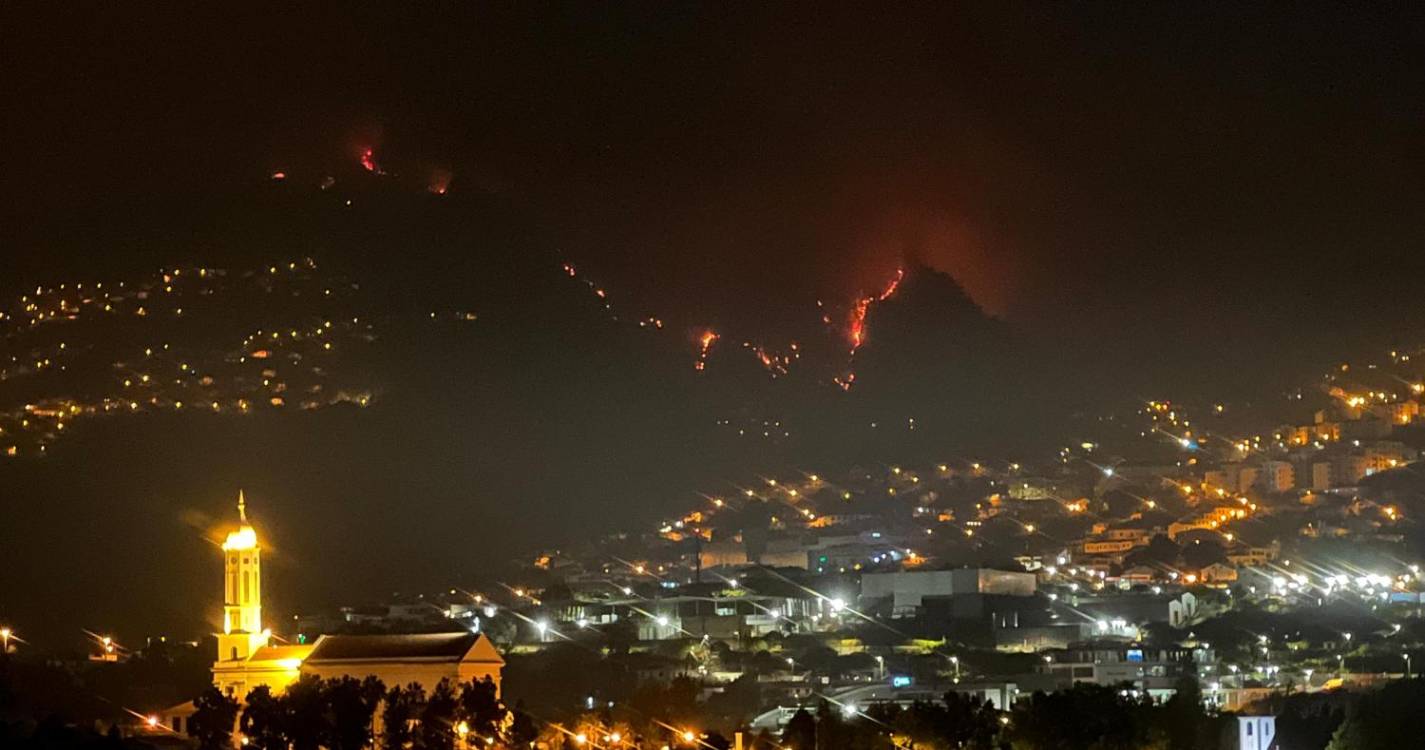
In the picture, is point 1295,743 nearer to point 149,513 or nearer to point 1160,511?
point 149,513

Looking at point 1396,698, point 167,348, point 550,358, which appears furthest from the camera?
point 550,358

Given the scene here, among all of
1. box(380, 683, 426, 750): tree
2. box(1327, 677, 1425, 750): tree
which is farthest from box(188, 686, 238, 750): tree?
box(1327, 677, 1425, 750): tree

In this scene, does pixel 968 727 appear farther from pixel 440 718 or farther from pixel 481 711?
pixel 440 718

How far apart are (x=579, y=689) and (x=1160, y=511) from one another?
1954 inches

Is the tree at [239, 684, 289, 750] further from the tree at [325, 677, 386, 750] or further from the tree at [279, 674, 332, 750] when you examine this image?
the tree at [325, 677, 386, 750]

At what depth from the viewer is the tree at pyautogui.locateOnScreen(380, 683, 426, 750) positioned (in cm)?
3156

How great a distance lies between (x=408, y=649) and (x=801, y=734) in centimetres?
701

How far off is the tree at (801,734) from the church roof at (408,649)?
5.34m

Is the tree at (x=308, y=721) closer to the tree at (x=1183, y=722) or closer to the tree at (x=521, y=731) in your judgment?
the tree at (x=521, y=731)

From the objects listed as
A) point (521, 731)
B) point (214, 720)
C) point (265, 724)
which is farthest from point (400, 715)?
point (214, 720)

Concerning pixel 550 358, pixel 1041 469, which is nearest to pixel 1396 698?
pixel 1041 469

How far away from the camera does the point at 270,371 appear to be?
3410 inches

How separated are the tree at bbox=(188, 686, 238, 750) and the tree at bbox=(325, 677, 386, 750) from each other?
1.48 meters

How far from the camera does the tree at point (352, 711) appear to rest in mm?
31516
